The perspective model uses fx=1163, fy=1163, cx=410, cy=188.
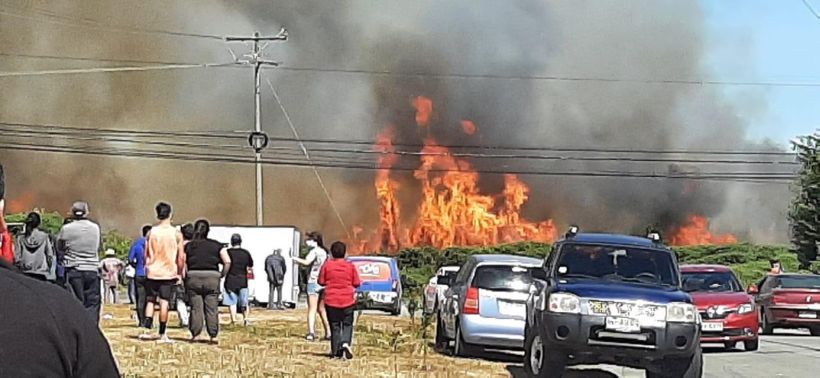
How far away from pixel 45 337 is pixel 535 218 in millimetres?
50263

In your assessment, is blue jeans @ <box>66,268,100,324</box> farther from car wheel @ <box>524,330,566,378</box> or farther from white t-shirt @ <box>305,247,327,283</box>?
car wheel @ <box>524,330,566,378</box>

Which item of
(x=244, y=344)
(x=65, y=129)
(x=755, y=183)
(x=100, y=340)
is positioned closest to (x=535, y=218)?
(x=755, y=183)

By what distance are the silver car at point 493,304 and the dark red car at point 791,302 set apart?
31.9 feet

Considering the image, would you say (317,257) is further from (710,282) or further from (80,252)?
(710,282)

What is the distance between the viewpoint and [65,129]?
Result: 49000mm

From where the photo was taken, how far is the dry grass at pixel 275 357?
39.4 feet

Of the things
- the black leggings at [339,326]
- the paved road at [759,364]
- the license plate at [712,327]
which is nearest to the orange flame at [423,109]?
the paved road at [759,364]

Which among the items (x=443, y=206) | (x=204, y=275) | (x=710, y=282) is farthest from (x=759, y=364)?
(x=443, y=206)

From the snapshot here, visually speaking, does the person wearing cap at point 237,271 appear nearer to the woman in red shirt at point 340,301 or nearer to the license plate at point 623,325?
the woman in red shirt at point 340,301

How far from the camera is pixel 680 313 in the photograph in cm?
1188

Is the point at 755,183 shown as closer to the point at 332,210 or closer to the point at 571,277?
the point at 332,210

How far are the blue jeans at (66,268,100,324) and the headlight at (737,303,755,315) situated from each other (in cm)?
1009

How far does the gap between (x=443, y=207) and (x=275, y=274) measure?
23.4 metres

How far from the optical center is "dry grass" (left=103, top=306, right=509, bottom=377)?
12.0m
